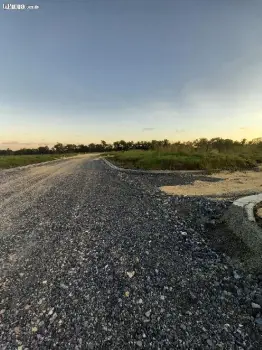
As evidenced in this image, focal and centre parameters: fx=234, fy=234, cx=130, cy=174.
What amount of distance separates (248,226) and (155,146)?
28.1 meters

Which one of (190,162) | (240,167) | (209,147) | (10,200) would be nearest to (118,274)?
(10,200)

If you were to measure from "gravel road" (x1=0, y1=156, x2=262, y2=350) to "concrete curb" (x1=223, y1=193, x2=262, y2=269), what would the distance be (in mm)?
488

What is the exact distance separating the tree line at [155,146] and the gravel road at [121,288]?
23.7m

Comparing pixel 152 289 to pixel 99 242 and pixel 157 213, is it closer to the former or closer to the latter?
pixel 99 242

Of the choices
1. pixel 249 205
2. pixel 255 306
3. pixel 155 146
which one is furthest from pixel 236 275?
pixel 155 146

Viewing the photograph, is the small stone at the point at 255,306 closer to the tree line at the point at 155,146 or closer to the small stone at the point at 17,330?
the small stone at the point at 17,330

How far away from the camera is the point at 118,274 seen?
3928 millimetres

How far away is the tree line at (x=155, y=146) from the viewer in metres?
30.9

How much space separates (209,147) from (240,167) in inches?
376

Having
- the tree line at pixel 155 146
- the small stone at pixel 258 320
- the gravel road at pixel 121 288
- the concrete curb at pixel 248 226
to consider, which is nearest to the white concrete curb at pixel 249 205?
the concrete curb at pixel 248 226

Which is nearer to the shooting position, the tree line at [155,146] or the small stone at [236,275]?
the small stone at [236,275]

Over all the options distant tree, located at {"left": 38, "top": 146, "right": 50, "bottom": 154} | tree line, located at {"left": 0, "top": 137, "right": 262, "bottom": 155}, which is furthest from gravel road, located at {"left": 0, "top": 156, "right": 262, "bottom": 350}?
distant tree, located at {"left": 38, "top": 146, "right": 50, "bottom": 154}

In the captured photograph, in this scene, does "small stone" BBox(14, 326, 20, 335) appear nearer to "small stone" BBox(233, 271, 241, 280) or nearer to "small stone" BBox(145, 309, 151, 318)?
"small stone" BBox(145, 309, 151, 318)

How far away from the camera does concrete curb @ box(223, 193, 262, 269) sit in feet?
14.0
